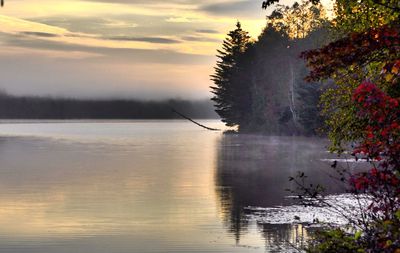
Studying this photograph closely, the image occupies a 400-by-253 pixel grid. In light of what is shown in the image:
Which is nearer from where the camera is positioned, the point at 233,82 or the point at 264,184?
the point at 264,184

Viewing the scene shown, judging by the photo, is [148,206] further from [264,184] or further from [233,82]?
[233,82]

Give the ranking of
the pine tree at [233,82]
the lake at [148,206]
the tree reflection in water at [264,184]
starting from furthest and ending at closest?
the pine tree at [233,82], the tree reflection in water at [264,184], the lake at [148,206]

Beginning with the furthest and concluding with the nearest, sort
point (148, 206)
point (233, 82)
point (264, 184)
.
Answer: point (233, 82) < point (264, 184) < point (148, 206)

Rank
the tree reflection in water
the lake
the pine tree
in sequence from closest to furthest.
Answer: the lake
the tree reflection in water
the pine tree

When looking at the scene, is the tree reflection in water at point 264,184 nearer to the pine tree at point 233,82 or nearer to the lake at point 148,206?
the lake at point 148,206

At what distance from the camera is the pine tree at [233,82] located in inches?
5718

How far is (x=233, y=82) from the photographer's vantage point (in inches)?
Answer: 5782

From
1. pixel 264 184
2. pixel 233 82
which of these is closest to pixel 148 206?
pixel 264 184

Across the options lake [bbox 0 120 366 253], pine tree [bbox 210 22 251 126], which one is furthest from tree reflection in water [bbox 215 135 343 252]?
pine tree [bbox 210 22 251 126]

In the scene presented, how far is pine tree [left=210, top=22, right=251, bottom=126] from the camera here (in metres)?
145

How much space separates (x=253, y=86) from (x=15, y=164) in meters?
80.4

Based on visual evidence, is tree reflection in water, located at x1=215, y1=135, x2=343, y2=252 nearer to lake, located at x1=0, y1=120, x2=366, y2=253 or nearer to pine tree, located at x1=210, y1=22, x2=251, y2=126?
lake, located at x1=0, y1=120, x2=366, y2=253

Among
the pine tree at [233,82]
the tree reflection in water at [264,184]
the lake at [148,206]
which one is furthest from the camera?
the pine tree at [233,82]

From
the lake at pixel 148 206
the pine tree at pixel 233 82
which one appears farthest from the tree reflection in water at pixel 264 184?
the pine tree at pixel 233 82
